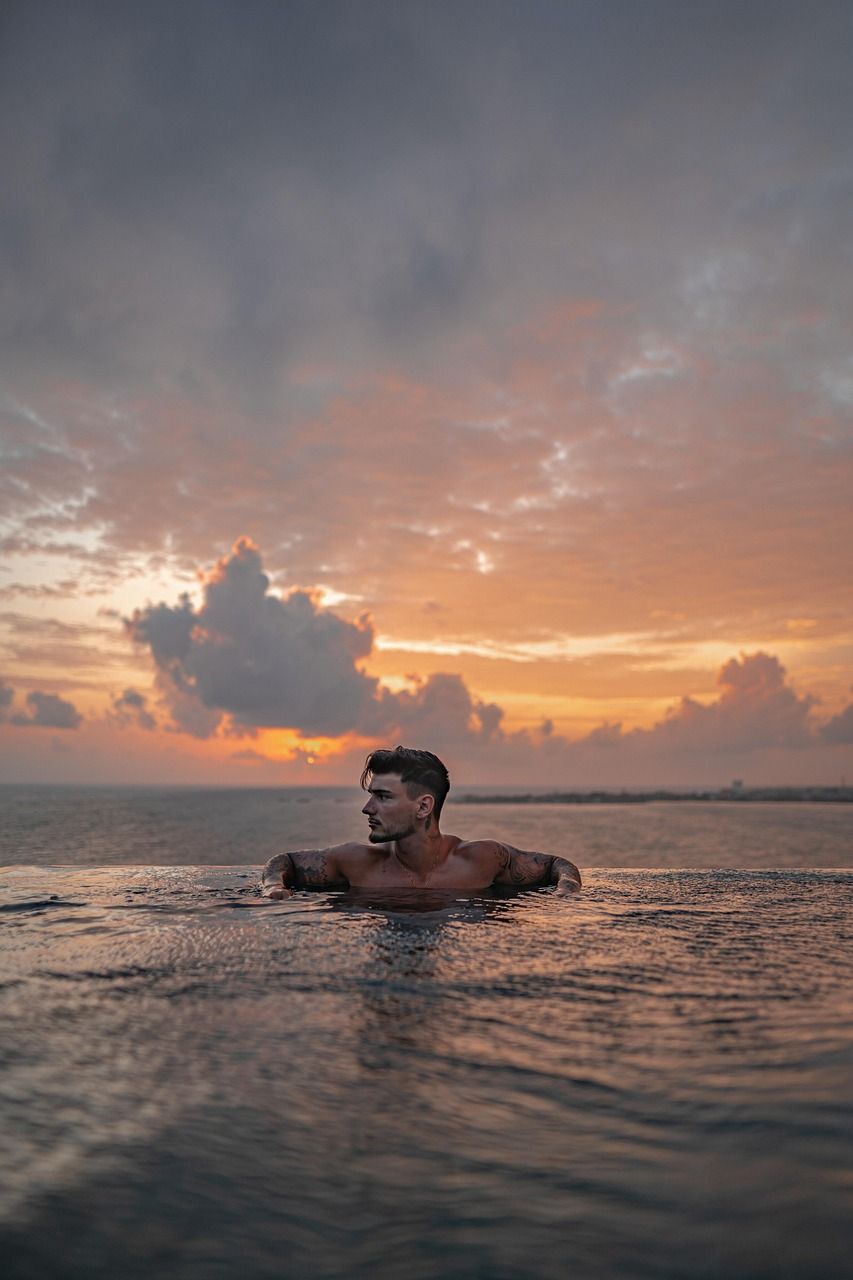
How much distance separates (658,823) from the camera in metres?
43.4

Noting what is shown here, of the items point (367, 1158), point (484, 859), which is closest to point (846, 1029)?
point (367, 1158)

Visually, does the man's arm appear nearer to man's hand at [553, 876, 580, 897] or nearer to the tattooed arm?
man's hand at [553, 876, 580, 897]

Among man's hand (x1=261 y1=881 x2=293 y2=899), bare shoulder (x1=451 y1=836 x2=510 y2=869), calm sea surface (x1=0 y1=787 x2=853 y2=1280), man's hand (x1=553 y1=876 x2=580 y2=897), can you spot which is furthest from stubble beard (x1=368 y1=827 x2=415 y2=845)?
man's hand (x1=553 y1=876 x2=580 y2=897)

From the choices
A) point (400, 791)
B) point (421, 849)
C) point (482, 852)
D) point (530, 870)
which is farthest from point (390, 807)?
point (530, 870)

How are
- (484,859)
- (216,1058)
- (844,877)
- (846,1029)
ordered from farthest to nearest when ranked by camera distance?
(844,877), (484,859), (846,1029), (216,1058)

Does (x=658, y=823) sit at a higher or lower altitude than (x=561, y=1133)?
lower

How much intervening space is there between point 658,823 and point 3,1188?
44817mm

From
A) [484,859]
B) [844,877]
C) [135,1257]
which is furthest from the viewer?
[844,877]

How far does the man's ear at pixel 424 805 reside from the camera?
656 centimetres

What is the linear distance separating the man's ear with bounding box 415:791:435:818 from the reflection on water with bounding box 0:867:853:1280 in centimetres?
182

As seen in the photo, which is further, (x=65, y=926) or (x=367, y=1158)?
(x=65, y=926)

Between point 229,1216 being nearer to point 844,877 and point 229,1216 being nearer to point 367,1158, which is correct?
point 367,1158

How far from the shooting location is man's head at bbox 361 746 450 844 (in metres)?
6.48

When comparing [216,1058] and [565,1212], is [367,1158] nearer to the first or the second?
[565,1212]
